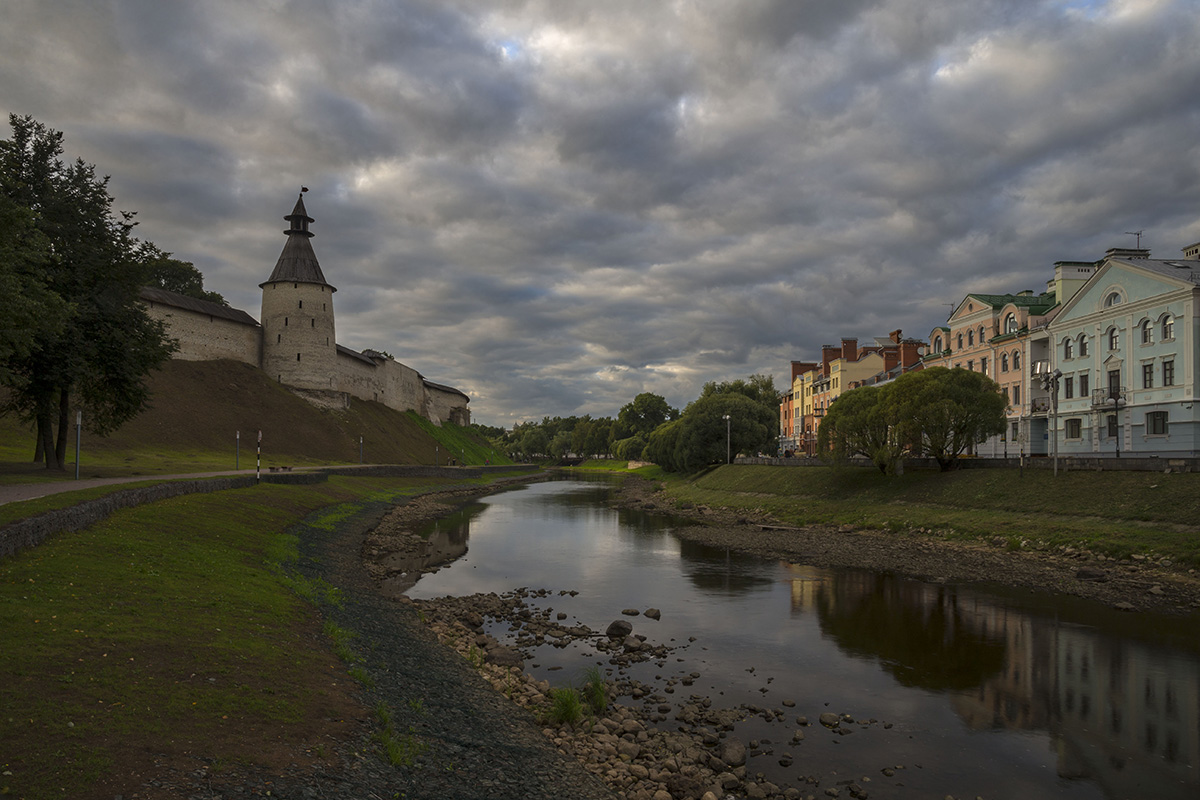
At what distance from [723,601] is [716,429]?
59378 millimetres

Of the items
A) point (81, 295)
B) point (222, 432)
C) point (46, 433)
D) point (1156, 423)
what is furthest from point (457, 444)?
point (1156, 423)

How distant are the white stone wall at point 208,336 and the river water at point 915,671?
196 feet

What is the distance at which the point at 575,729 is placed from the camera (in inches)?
486

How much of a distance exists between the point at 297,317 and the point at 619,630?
79828 mm

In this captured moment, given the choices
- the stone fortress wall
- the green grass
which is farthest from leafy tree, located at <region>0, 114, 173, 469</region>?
the green grass

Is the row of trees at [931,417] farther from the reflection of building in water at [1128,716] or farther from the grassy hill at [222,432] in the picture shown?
the grassy hill at [222,432]

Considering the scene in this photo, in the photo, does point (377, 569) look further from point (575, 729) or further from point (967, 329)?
point (967, 329)

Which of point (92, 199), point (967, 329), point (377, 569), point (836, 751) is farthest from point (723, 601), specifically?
point (967, 329)

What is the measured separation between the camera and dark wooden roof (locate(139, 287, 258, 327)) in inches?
2830

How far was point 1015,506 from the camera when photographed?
117ft

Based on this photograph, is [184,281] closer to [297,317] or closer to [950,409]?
[297,317]

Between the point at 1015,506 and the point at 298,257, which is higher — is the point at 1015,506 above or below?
below

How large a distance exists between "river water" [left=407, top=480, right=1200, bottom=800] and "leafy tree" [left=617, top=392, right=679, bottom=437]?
14580cm

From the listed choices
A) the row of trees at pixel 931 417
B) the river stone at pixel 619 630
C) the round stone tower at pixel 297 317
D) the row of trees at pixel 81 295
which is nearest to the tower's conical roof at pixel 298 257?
the round stone tower at pixel 297 317
